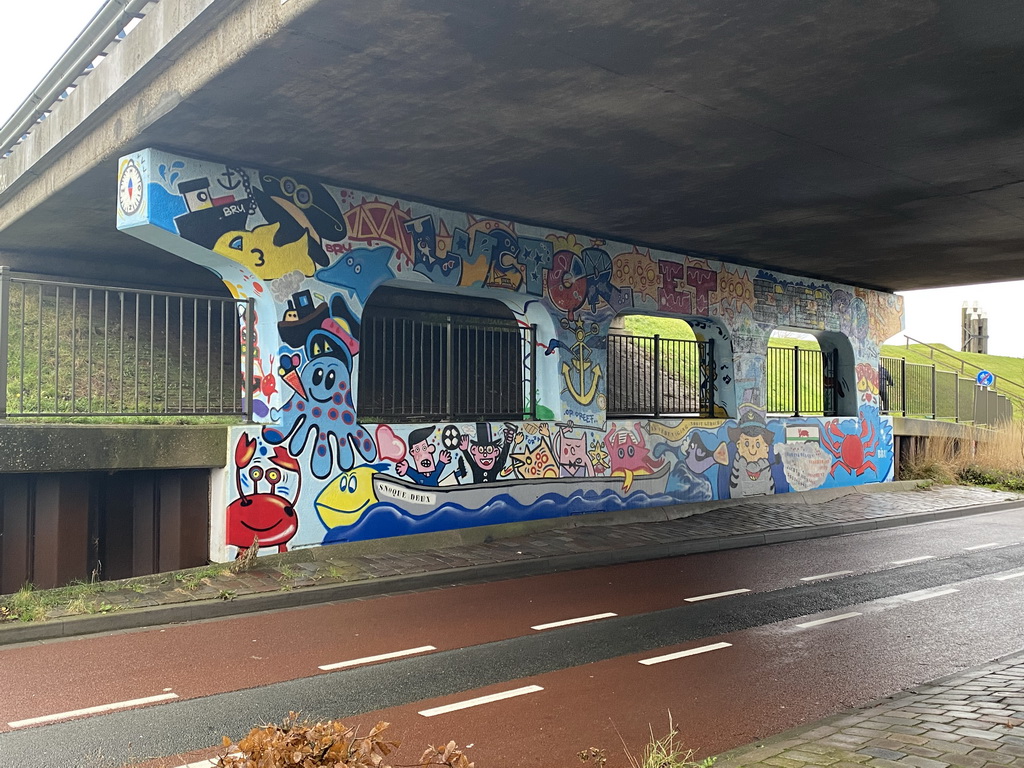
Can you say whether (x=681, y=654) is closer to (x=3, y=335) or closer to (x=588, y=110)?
(x=588, y=110)

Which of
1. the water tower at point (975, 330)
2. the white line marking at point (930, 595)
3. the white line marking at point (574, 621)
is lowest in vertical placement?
the white line marking at point (930, 595)

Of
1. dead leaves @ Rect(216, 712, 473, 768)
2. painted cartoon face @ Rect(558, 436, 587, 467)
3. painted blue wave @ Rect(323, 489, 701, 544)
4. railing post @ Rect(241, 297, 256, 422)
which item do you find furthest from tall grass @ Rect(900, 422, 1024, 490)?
dead leaves @ Rect(216, 712, 473, 768)

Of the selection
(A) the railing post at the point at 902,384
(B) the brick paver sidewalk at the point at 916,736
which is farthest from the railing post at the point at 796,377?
(B) the brick paver sidewalk at the point at 916,736

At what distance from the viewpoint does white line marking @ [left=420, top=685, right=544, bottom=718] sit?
5.36 m

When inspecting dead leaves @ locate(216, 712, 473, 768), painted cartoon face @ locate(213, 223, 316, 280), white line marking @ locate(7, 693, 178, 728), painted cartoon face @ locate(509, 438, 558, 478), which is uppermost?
painted cartoon face @ locate(213, 223, 316, 280)

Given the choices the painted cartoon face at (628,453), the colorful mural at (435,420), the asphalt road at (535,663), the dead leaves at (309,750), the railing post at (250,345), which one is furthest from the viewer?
the painted cartoon face at (628,453)

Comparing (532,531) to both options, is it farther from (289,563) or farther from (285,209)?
(285,209)

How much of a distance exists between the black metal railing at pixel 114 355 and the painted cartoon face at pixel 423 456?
2.19m

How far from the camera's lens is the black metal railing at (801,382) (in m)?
17.8

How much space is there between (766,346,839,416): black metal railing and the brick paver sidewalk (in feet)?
38.9

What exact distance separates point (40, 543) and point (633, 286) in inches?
374

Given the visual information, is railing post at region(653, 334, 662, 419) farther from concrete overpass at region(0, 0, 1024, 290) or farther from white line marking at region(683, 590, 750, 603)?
white line marking at region(683, 590, 750, 603)

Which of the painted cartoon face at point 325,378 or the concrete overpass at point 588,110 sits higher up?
the concrete overpass at point 588,110

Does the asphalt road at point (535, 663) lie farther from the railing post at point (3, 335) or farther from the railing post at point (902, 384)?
the railing post at point (902, 384)
